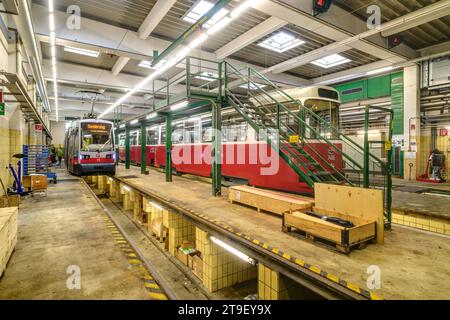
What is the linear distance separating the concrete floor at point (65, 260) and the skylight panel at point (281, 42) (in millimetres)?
8824

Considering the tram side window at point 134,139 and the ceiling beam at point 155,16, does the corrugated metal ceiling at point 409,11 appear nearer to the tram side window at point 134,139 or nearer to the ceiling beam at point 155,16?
the ceiling beam at point 155,16

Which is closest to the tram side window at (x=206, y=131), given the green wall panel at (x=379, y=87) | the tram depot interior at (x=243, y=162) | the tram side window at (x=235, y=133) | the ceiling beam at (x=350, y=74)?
the tram depot interior at (x=243, y=162)

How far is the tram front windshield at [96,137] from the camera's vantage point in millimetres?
10250

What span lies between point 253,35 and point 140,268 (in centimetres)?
872

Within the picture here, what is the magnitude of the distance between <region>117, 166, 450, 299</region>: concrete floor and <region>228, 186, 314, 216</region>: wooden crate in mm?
226

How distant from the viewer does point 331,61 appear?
11914mm

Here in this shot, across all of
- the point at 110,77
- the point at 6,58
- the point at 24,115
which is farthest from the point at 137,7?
the point at 110,77

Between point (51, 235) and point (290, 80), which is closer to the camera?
point (51, 235)

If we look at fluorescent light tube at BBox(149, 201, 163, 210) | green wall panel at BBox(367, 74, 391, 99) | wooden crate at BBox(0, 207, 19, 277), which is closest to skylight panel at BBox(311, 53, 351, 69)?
green wall panel at BBox(367, 74, 391, 99)

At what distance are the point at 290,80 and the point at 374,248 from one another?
1242 centimetres

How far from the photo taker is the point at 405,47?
10148 mm

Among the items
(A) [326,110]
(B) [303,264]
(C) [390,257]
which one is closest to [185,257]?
(B) [303,264]

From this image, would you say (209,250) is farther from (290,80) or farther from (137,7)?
(290,80)

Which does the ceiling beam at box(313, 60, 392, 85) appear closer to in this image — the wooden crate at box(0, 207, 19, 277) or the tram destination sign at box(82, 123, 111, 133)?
the tram destination sign at box(82, 123, 111, 133)
